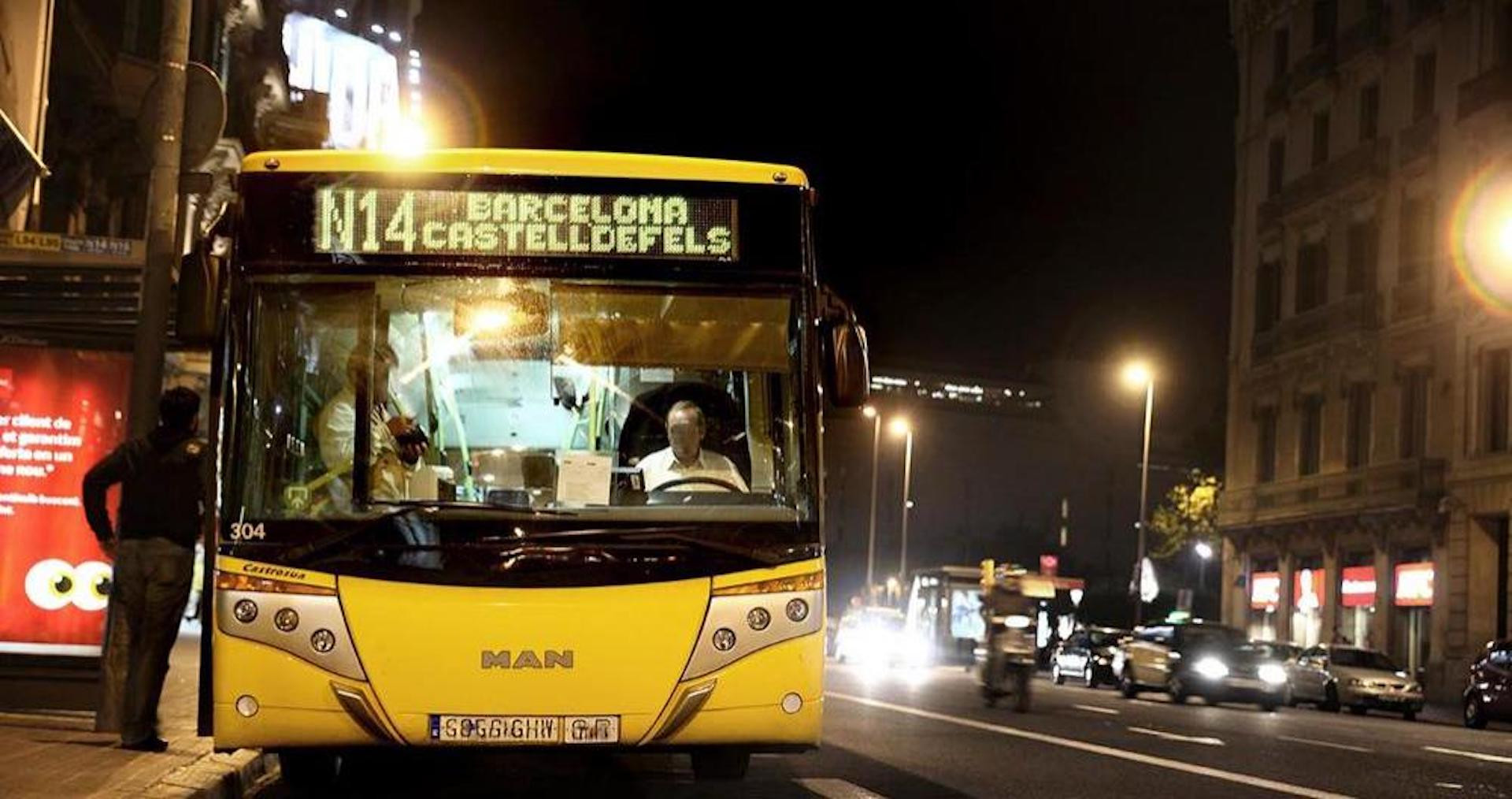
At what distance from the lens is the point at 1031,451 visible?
5404 inches

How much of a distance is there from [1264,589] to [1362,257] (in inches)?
379

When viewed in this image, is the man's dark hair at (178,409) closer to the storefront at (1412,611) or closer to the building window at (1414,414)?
the storefront at (1412,611)

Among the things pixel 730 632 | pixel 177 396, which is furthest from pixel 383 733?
pixel 177 396

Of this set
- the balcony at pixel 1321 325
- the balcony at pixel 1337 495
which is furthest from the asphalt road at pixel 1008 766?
the balcony at pixel 1321 325

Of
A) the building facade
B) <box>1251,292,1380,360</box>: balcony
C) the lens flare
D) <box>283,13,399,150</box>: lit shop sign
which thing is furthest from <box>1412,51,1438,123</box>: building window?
<box>283,13,399,150</box>: lit shop sign

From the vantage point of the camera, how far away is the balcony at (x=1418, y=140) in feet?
156

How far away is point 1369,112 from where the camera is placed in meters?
51.7

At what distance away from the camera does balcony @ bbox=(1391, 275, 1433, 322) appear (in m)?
47.4

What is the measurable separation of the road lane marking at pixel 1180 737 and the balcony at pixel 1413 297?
28.5 meters

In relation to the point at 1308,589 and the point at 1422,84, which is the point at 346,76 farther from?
the point at 1422,84

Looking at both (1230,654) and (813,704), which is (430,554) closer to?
(813,704)

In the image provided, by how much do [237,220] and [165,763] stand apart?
301 centimetres

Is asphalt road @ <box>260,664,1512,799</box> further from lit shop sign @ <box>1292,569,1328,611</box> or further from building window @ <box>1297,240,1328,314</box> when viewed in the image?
building window @ <box>1297,240,1328,314</box>

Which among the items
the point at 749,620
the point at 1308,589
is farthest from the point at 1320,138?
the point at 749,620
